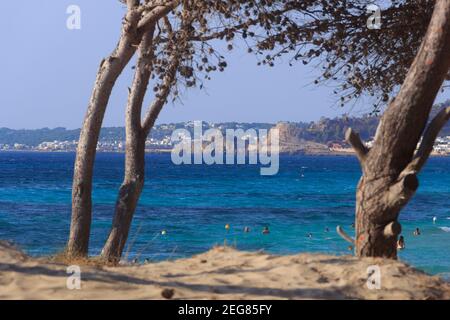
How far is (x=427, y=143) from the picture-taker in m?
9.28

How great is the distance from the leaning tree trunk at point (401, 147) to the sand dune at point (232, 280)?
705 millimetres

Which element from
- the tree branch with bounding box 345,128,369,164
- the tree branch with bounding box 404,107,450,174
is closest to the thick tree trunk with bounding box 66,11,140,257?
the tree branch with bounding box 345,128,369,164

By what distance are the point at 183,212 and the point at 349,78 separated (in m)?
42.7

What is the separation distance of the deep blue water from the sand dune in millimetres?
5295

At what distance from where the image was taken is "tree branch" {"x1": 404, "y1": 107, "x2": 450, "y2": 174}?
9.06 meters

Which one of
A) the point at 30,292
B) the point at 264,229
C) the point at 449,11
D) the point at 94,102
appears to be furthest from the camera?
the point at 264,229

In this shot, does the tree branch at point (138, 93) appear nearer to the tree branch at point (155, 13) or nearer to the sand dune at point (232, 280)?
the tree branch at point (155, 13)

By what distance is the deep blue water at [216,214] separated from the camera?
122ft

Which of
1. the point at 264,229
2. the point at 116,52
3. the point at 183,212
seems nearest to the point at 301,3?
the point at 116,52

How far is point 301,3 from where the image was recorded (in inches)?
523

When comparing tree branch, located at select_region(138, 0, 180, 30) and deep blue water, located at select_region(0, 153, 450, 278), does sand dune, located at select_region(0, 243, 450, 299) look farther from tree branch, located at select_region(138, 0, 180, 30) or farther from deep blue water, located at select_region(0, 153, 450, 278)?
deep blue water, located at select_region(0, 153, 450, 278)

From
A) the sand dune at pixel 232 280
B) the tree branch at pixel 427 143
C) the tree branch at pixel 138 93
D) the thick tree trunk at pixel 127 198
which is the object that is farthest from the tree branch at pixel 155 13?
the sand dune at pixel 232 280

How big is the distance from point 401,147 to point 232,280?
105 inches

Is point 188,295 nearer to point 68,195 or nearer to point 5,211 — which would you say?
point 5,211
